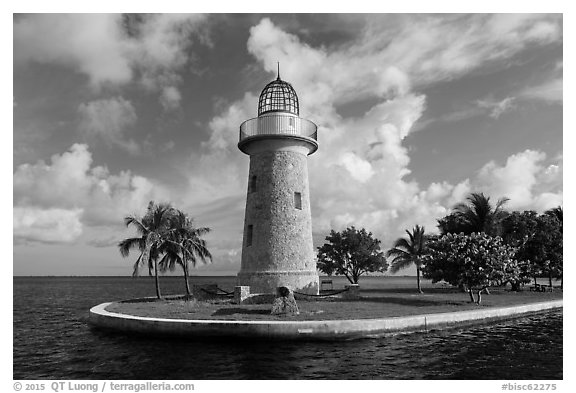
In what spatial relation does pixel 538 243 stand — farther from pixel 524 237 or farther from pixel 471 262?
pixel 471 262

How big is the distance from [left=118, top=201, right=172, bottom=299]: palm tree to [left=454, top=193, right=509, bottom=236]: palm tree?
28.5 m

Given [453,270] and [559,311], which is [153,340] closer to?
[453,270]

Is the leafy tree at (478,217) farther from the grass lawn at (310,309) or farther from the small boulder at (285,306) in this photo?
the small boulder at (285,306)

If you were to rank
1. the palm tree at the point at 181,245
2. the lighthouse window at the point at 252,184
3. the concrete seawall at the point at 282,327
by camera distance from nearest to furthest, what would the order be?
the concrete seawall at the point at 282,327, the lighthouse window at the point at 252,184, the palm tree at the point at 181,245

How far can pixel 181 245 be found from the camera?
33375 mm

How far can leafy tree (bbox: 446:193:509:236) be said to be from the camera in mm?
40453

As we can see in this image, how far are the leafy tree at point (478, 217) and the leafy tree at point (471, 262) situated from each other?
11454 millimetres

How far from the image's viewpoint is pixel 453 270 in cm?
2856

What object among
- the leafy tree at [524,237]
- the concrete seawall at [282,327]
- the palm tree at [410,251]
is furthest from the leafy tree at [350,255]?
the concrete seawall at [282,327]

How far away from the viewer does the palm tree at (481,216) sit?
1590 inches

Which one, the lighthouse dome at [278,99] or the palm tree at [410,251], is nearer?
the lighthouse dome at [278,99]

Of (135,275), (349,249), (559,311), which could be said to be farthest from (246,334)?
(349,249)

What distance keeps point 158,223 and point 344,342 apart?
1981cm

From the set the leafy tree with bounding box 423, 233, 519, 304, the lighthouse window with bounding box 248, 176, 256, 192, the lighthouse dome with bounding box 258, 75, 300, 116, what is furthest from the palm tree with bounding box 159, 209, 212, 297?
the leafy tree with bounding box 423, 233, 519, 304
